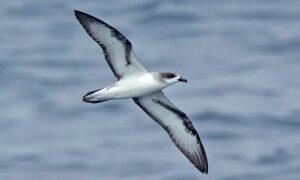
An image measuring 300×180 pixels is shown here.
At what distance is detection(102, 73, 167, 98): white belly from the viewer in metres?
21.2

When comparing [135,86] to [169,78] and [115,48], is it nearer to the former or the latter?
[169,78]

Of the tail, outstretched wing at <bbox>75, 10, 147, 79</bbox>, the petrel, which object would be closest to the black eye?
the petrel

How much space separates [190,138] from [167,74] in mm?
2858

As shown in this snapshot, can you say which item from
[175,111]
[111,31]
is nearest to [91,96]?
[111,31]

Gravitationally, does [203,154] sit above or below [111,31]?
below

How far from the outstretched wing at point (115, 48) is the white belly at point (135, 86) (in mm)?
277

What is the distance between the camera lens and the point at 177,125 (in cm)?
2342

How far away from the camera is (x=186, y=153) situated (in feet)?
76.3

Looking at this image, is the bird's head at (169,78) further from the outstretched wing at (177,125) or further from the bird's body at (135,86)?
the outstretched wing at (177,125)

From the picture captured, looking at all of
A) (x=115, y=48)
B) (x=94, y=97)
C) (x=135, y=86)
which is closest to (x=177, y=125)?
(x=135, y=86)

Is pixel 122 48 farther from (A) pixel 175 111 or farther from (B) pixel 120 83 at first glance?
(A) pixel 175 111

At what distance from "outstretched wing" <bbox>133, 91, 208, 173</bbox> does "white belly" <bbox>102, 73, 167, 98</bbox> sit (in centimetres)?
153

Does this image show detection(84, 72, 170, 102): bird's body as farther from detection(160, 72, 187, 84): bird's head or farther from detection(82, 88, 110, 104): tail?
detection(82, 88, 110, 104): tail

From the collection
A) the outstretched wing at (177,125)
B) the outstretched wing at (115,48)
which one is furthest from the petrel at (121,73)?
the outstretched wing at (177,125)
